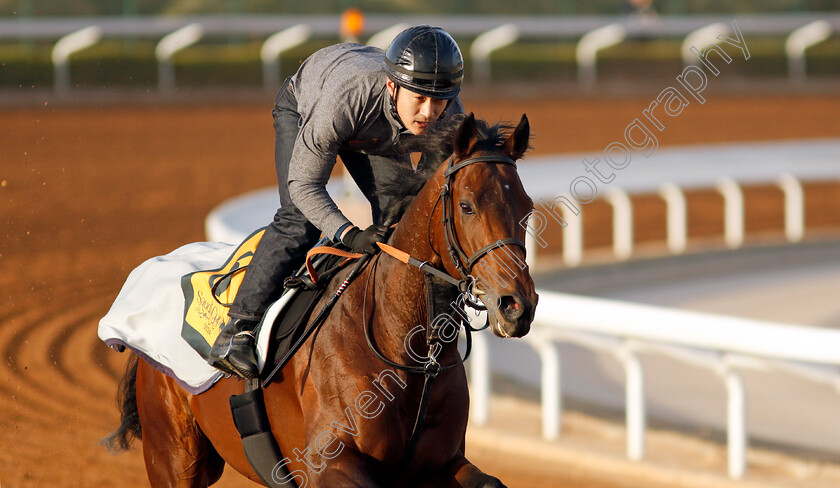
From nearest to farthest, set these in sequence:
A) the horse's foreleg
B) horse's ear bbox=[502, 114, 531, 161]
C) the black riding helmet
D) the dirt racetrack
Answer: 1. horse's ear bbox=[502, 114, 531, 161]
2. the black riding helmet
3. the horse's foreleg
4. the dirt racetrack

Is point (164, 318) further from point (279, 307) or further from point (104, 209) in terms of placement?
point (104, 209)

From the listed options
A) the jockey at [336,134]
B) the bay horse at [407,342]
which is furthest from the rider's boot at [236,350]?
the bay horse at [407,342]

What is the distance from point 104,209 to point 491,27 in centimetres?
1132

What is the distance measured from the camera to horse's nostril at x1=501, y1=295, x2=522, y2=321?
2373mm

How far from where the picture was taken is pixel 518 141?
8.75ft

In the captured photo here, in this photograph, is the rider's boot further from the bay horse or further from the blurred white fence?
the blurred white fence

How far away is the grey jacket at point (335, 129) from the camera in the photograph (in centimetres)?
292

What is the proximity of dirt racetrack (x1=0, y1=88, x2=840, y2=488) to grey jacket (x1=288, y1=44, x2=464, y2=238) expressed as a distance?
36 cm

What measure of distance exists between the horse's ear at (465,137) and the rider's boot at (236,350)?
94 centimetres

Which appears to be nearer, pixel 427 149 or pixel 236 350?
pixel 427 149

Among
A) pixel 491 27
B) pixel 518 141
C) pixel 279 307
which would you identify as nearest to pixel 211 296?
pixel 279 307

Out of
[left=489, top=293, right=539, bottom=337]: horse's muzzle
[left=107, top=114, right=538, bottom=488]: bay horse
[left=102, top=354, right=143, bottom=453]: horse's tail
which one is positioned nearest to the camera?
[left=489, top=293, right=539, bottom=337]: horse's muzzle

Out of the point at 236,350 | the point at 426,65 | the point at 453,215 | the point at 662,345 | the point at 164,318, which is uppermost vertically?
the point at 426,65

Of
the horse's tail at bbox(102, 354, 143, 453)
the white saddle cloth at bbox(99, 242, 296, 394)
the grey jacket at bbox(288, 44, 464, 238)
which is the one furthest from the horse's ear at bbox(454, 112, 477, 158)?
the horse's tail at bbox(102, 354, 143, 453)
